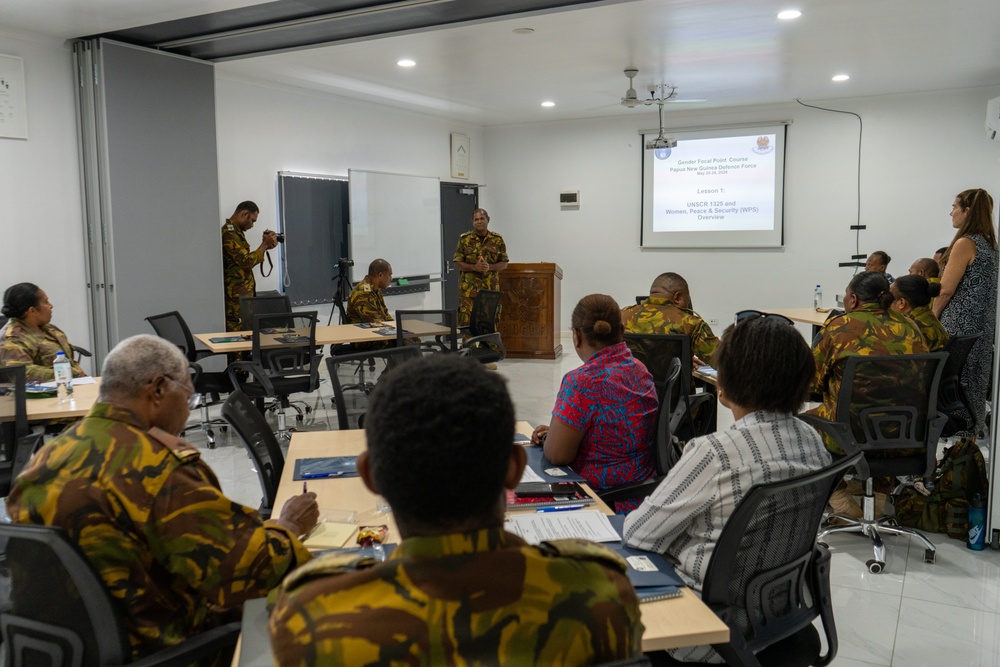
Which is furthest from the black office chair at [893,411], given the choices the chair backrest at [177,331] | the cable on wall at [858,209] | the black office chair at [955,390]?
the cable on wall at [858,209]

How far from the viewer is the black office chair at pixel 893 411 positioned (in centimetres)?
337

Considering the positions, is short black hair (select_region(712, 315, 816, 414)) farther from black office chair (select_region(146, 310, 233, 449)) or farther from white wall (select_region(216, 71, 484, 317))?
white wall (select_region(216, 71, 484, 317))

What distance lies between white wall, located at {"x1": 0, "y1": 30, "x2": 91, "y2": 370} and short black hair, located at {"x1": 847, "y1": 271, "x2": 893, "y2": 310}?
585 centimetres

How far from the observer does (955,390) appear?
175 inches

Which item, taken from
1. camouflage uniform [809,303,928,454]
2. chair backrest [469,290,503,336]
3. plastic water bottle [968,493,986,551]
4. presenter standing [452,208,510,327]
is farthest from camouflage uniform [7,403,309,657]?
presenter standing [452,208,510,327]

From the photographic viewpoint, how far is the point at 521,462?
105cm

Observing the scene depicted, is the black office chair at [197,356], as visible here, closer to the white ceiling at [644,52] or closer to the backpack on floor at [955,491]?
the white ceiling at [644,52]

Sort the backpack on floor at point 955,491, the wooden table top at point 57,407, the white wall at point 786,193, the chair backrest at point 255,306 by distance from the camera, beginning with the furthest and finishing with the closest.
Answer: the white wall at point 786,193, the chair backrest at point 255,306, the backpack on floor at point 955,491, the wooden table top at point 57,407

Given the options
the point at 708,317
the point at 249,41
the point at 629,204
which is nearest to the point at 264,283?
the point at 249,41

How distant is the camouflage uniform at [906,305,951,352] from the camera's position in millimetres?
4465

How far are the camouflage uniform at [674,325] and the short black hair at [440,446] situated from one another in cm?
329

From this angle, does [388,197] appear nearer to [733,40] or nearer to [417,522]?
[733,40]

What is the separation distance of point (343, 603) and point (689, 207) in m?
9.90

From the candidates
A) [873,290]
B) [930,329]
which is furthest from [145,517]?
[930,329]
